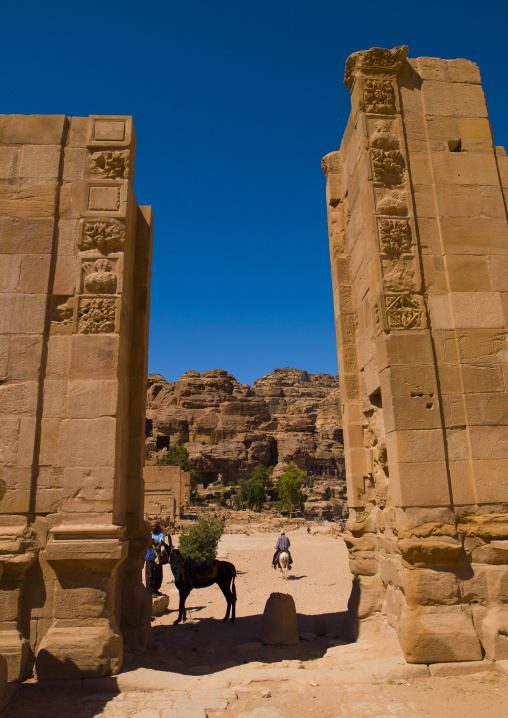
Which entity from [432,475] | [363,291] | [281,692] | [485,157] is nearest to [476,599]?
[432,475]

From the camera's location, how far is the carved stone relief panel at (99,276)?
21.9 ft

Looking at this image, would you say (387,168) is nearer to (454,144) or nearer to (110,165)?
(454,144)

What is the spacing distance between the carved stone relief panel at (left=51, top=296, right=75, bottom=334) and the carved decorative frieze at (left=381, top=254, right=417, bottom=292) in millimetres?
4049

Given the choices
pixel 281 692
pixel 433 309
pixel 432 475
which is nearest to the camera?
pixel 281 692

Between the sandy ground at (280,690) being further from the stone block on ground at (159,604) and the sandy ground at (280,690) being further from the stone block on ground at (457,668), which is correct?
the stone block on ground at (159,604)

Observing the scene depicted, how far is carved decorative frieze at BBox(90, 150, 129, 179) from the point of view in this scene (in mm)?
7121

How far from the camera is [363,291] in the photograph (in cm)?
796

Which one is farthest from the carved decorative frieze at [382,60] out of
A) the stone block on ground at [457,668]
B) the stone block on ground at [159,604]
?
the stone block on ground at [159,604]

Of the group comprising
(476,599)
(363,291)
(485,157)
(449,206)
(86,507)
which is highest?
(485,157)

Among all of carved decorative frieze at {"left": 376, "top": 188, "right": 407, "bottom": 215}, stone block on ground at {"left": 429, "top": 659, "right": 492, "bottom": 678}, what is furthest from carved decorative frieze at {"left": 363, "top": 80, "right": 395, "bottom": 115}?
stone block on ground at {"left": 429, "top": 659, "right": 492, "bottom": 678}

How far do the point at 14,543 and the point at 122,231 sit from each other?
157 inches

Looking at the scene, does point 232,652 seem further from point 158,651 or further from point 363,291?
point 363,291

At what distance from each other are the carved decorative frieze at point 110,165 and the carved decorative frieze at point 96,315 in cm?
180

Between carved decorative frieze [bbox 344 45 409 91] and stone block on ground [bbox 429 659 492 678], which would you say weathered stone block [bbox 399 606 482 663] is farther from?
carved decorative frieze [bbox 344 45 409 91]
